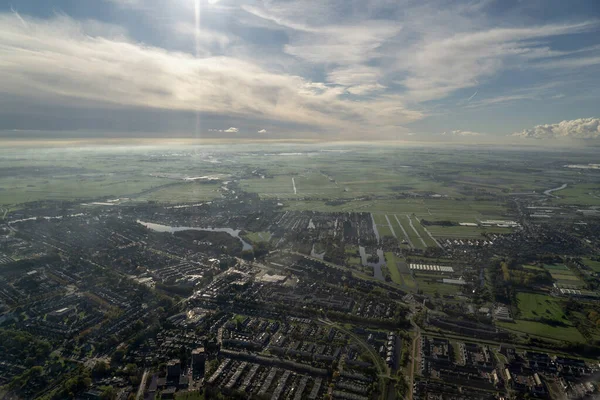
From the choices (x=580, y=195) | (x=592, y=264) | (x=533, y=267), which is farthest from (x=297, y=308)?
(x=580, y=195)

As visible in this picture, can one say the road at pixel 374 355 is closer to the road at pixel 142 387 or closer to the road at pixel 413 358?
the road at pixel 413 358

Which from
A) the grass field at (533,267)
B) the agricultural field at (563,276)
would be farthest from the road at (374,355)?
the grass field at (533,267)

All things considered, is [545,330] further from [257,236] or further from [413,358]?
[257,236]

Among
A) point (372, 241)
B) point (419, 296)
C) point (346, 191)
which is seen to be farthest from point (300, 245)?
point (346, 191)

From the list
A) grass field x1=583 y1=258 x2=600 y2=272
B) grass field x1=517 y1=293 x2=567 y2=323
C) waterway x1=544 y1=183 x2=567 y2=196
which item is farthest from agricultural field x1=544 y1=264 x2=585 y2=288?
waterway x1=544 y1=183 x2=567 y2=196

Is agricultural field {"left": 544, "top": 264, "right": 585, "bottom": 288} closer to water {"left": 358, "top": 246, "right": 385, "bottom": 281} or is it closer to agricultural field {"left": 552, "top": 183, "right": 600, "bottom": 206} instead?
water {"left": 358, "top": 246, "right": 385, "bottom": 281}
